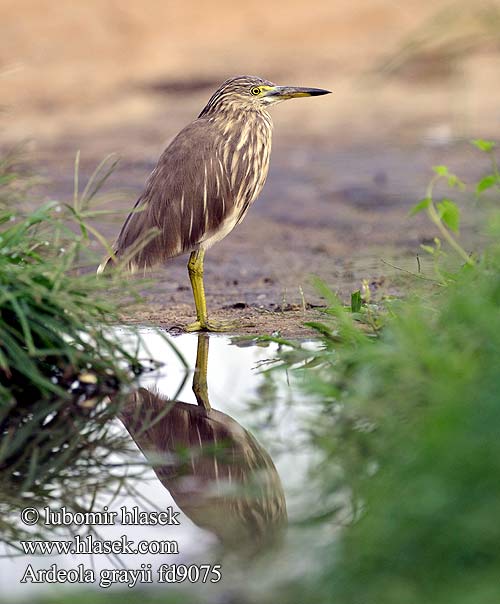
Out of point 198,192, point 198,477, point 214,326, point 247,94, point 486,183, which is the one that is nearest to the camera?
point 198,477

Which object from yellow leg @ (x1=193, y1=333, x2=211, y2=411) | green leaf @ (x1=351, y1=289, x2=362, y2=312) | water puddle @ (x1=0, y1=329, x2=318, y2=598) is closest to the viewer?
water puddle @ (x1=0, y1=329, x2=318, y2=598)

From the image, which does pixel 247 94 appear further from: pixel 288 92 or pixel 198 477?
pixel 198 477

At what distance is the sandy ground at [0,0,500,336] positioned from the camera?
7836 millimetres

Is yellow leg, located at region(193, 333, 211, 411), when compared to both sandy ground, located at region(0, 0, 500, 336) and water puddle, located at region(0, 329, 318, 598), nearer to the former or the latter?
water puddle, located at region(0, 329, 318, 598)

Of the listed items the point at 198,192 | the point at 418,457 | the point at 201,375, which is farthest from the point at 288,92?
the point at 418,457

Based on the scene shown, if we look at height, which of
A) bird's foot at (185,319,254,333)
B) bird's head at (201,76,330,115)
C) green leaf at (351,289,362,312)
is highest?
bird's head at (201,76,330,115)

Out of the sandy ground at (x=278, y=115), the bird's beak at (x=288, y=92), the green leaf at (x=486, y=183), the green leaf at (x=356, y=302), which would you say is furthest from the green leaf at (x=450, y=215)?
the bird's beak at (x=288, y=92)

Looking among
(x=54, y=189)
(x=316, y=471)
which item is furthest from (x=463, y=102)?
(x=316, y=471)

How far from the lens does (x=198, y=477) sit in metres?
3.47

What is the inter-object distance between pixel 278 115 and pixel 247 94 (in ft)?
24.2

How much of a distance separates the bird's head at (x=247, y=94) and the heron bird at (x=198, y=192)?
0.09 meters

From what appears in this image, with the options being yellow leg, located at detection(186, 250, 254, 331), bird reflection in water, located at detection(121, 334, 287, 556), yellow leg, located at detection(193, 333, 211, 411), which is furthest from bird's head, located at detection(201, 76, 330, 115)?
bird reflection in water, located at detection(121, 334, 287, 556)

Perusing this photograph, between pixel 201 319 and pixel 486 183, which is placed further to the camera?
pixel 201 319

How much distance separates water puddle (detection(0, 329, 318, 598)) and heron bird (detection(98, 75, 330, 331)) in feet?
3.92
